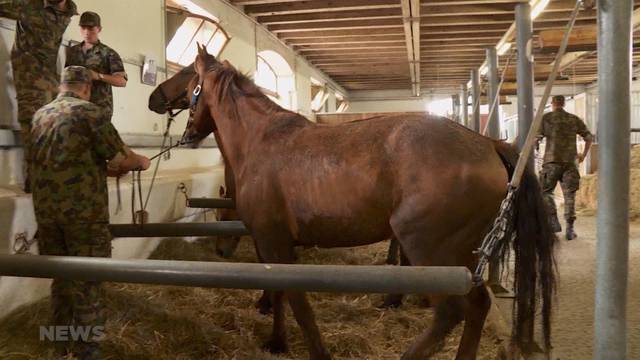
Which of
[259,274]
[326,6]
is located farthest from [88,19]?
[326,6]

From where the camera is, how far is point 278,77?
11.6 meters

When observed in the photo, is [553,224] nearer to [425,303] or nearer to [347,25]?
[425,303]

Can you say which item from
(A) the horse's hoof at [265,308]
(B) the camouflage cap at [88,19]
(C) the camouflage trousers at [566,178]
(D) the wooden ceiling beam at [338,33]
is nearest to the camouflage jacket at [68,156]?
(B) the camouflage cap at [88,19]

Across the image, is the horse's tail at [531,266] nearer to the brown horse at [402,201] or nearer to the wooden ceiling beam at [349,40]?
the brown horse at [402,201]

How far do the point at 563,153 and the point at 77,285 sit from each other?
6.31 meters

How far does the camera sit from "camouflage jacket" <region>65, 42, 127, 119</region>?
3.96m

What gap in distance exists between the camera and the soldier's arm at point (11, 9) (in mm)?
3134

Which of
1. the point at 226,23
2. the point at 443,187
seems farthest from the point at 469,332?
the point at 226,23

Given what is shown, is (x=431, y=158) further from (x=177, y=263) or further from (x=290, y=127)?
(x=177, y=263)

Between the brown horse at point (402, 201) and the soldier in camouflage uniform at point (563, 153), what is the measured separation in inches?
186

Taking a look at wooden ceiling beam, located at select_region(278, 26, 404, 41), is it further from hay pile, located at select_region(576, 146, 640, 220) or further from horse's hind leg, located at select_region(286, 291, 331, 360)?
horse's hind leg, located at select_region(286, 291, 331, 360)

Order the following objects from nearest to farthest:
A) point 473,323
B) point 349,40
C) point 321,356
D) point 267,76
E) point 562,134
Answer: point 473,323 → point 321,356 → point 562,134 → point 349,40 → point 267,76

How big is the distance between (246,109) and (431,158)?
4.67 feet

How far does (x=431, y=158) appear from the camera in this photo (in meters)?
2.53
